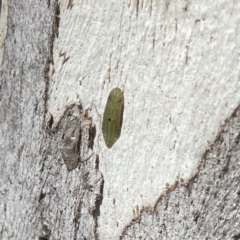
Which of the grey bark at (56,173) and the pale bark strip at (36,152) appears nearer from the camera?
the grey bark at (56,173)

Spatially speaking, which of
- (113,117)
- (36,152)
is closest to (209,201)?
(113,117)

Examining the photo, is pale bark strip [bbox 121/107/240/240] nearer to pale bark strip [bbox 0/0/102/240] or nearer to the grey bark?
the grey bark

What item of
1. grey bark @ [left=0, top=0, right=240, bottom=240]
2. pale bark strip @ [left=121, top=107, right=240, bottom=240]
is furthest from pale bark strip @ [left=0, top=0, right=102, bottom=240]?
pale bark strip @ [left=121, top=107, right=240, bottom=240]

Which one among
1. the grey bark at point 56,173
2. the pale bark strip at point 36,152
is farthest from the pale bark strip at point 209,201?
the pale bark strip at point 36,152

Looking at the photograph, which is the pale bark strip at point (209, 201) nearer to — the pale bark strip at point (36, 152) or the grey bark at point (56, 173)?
the grey bark at point (56, 173)

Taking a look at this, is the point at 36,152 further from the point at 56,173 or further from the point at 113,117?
the point at 113,117

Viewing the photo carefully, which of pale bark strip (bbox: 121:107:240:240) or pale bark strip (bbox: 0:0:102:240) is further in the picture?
pale bark strip (bbox: 0:0:102:240)

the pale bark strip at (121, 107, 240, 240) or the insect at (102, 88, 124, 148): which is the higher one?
the insect at (102, 88, 124, 148)
